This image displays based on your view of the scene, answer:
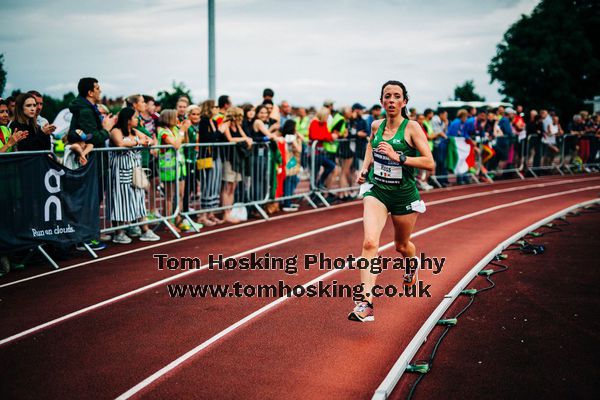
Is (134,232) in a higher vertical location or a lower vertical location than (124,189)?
lower

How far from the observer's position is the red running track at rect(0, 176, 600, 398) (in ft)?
15.8

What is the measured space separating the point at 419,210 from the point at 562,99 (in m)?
46.0

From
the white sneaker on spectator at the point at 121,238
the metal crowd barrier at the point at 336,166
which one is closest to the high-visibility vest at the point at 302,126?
the metal crowd barrier at the point at 336,166

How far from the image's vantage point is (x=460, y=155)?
18.7m

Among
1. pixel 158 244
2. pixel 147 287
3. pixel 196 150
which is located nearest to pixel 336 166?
pixel 196 150

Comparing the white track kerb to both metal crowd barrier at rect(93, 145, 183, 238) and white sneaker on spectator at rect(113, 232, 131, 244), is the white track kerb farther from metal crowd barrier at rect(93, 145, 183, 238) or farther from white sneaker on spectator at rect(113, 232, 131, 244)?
white sneaker on spectator at rect(113, 232, 131, 244)

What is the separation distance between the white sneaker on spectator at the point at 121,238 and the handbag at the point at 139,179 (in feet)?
2.94

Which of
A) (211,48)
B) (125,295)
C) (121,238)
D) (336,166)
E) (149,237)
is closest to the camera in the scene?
(125,295)

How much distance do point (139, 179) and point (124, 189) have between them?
0.31 meters

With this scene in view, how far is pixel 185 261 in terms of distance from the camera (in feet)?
29.1

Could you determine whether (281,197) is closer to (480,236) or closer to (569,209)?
(480,236)

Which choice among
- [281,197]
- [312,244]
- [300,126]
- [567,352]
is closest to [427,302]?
[567,352]

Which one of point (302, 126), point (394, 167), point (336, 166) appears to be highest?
point (302, 126)
